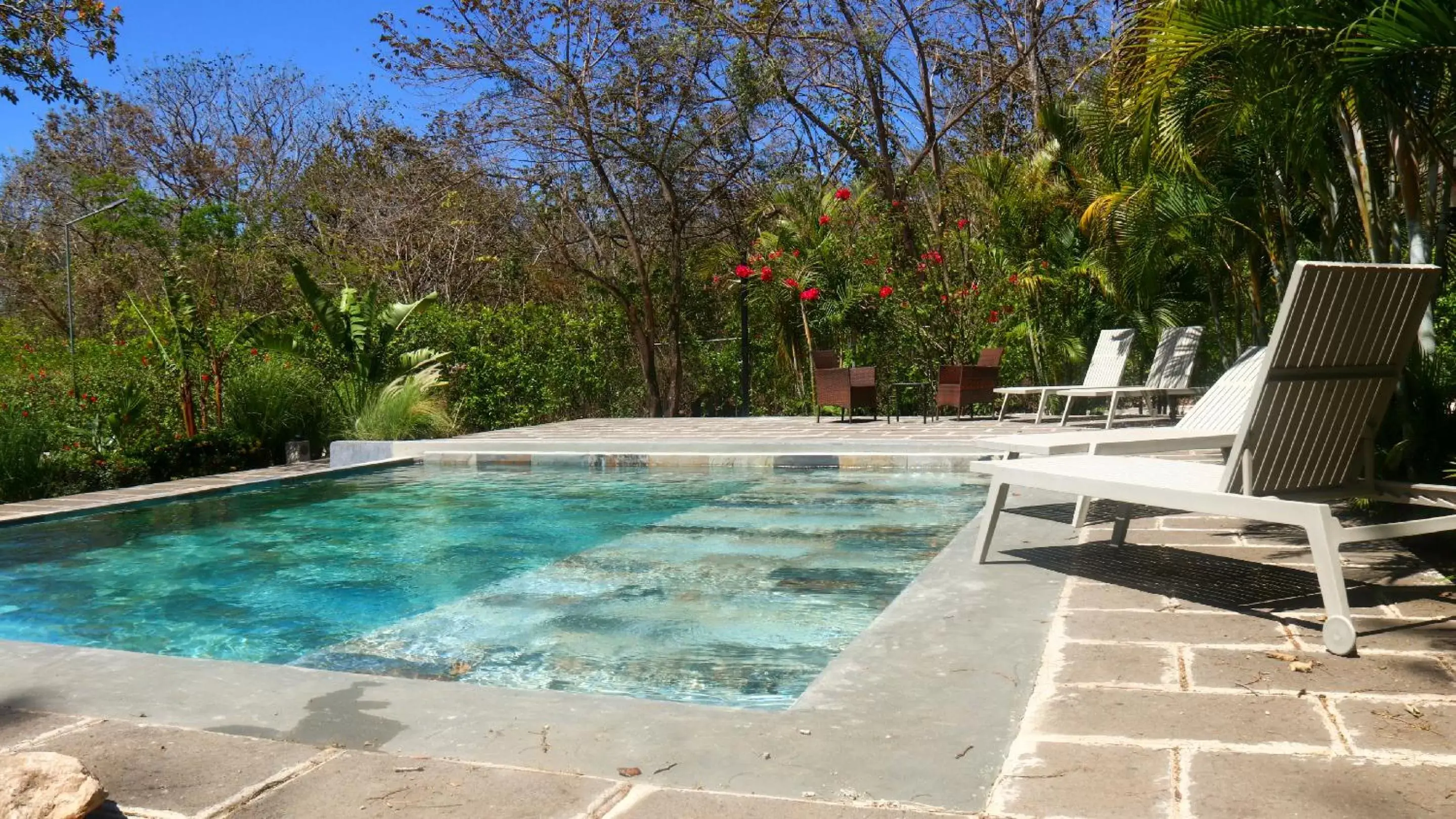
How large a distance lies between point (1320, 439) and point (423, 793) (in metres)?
3.19

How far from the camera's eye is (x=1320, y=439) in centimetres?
380

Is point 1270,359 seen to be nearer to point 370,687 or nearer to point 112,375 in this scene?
point 370,687

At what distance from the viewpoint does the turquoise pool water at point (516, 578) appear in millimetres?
4215

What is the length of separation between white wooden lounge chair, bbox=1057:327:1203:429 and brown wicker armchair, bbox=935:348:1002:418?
1290 mm

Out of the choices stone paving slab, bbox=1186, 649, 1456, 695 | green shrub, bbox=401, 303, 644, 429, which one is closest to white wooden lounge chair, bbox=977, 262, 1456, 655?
stone paving slab, bbox=1186, 649, 1456, 695

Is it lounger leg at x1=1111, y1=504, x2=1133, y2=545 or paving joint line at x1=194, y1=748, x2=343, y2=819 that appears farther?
lounger leg at x1=1111, y1=504, x2=1133, y2=545

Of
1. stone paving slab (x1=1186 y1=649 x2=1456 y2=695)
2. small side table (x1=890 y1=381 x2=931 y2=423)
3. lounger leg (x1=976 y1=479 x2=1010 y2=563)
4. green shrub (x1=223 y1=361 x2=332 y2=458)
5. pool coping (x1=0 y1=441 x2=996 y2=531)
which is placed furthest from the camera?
small side table (x1=890 y1=381 x2=931 y2=423)

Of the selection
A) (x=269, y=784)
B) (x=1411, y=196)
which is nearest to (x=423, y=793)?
(x=269, y=784)

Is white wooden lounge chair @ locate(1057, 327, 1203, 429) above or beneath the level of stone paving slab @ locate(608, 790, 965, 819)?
above

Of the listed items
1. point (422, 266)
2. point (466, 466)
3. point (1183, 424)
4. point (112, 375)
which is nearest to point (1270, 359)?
point (1183, 424)

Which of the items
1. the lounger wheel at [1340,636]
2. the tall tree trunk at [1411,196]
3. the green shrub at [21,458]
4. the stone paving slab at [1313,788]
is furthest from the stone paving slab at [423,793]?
the green shrub at [21,458]

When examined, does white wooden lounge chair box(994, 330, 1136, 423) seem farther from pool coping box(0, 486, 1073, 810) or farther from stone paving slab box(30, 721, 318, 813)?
stone paving slab box(30, 721, 318, 813)

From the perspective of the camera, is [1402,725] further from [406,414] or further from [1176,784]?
[406,414]

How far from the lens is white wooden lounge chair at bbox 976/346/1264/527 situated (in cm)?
500
